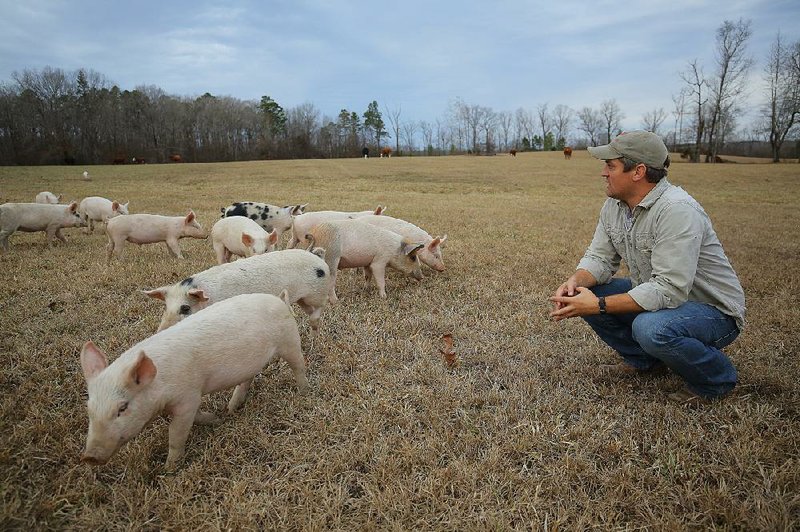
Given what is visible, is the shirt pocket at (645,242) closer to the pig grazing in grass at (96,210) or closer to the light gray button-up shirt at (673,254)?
the light gray button-up shirt at (673,254)

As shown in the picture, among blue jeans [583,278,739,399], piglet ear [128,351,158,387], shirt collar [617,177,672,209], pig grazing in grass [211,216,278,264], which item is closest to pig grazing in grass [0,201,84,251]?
pig grazing in grass [211,216,278,264]

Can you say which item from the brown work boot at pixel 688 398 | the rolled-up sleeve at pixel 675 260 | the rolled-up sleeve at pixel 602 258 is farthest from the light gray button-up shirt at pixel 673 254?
the brown work boot at pixel 688 398

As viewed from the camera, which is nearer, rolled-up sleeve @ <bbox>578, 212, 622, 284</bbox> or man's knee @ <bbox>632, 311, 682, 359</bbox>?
man's knee @ <bbox>632, 311, 682, 359</bbox>

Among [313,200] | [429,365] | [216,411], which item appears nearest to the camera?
[216,411]

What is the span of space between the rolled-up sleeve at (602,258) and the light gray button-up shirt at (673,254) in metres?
0.12

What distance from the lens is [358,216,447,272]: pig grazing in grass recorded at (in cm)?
700

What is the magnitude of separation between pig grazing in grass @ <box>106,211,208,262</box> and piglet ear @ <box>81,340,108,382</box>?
565 cm

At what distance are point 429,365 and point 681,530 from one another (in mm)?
2123

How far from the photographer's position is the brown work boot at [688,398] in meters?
3.29

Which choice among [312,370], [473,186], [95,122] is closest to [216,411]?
[312,370]

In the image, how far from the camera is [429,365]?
3947 millimetres

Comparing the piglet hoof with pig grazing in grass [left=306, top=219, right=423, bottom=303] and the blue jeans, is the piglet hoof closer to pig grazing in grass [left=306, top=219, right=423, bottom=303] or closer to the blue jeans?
pig grazing in grass [left=306, top=219, right=423, bottom=303]

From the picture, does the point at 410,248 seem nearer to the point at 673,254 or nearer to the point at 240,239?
the point at 240,239

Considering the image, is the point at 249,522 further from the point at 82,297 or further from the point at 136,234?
the point at 136,234
